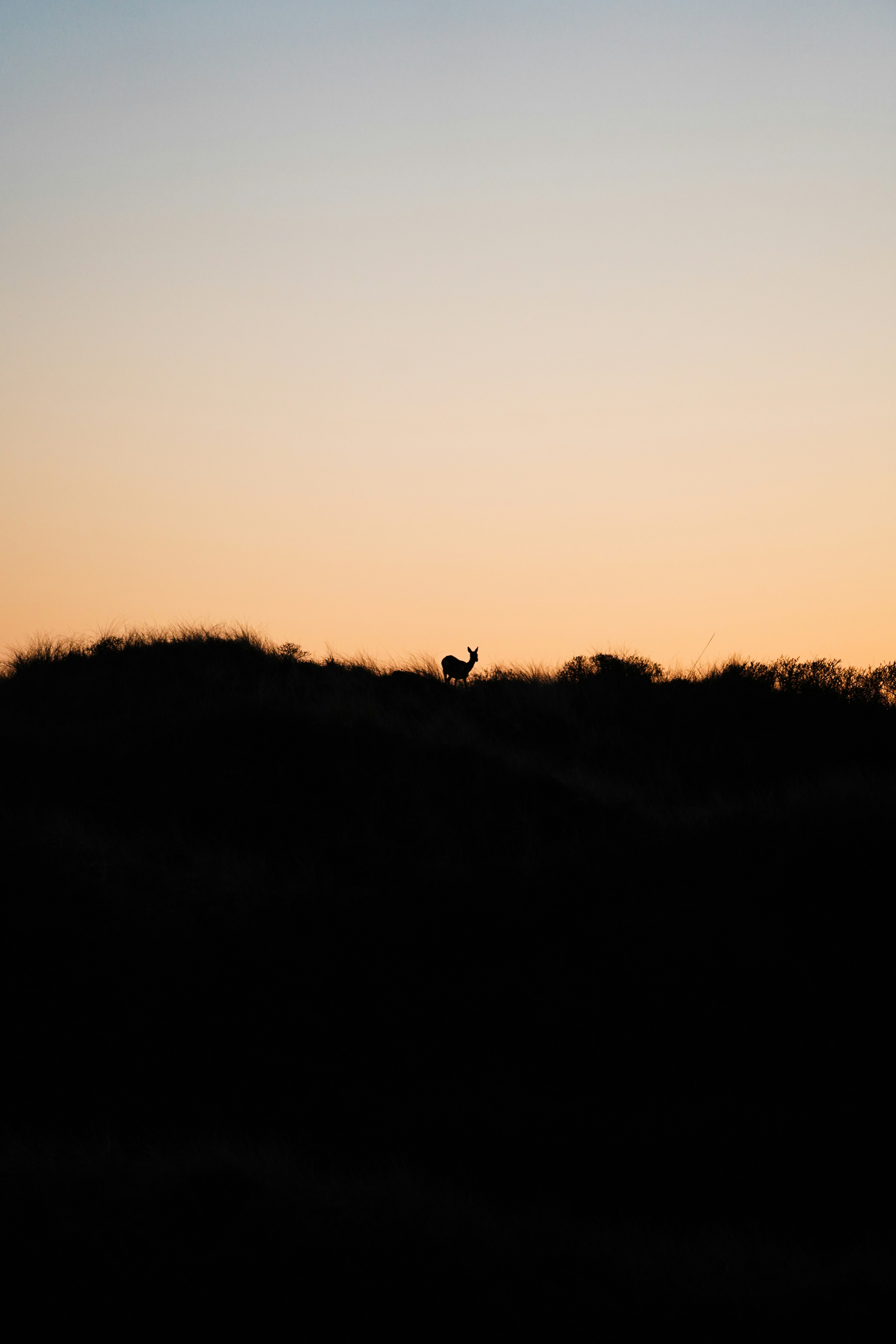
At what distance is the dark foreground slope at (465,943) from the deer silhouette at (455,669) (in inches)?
43.3

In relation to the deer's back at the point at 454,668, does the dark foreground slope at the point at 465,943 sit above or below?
below

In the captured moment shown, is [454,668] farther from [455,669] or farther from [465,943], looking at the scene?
[465,943]

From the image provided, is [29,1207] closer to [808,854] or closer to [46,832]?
[46,832]

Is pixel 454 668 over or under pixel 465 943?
over

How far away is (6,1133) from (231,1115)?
2.16m

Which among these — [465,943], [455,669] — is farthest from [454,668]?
[465,943]

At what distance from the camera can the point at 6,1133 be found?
9.34 metres

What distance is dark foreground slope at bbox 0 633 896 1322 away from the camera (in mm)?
9414

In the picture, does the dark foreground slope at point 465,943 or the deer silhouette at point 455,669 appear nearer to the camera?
the dark foreground slope at point 465,943

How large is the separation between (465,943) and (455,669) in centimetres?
851

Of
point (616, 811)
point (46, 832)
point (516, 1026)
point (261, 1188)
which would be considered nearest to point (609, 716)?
point (616, 811)

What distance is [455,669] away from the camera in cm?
2053

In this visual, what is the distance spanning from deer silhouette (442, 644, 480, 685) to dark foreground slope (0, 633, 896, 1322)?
1099 millimetres

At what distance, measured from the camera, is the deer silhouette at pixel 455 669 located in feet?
67.4
